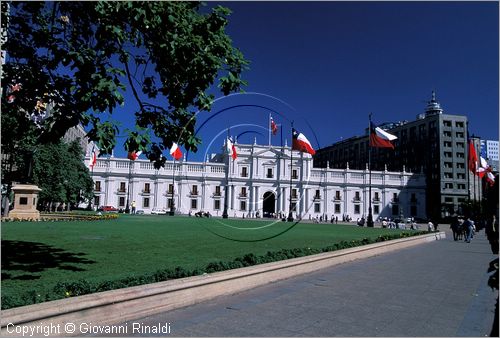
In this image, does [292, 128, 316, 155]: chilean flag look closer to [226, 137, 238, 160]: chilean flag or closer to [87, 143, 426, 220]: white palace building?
[226, 137, 238, 160]: chilean flag

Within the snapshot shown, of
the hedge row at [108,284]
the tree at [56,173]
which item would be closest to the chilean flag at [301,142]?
the hedge row at [108,284]

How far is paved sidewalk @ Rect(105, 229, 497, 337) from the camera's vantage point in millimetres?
6008

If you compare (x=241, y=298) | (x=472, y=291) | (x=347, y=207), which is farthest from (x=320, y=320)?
(x=347, y=207)

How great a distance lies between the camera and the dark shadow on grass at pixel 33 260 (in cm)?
874

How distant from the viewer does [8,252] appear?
1177 centimetres

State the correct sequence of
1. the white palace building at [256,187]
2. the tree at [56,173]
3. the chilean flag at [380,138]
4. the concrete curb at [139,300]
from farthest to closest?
the white palace building at [256,187] → the tree at [56,173] → the chilean flag at [380,138] → the concrete curb at [139,300]

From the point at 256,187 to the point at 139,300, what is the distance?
85.7 metres

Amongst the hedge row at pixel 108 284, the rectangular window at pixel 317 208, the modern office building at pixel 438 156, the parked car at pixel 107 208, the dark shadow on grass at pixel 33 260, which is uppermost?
the modern office building at pixel 438 156

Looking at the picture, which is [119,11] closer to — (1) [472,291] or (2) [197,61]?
(2) [197,61]

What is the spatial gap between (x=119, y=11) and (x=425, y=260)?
42.2 ft

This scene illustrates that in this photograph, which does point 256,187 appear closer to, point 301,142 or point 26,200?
point 26,200

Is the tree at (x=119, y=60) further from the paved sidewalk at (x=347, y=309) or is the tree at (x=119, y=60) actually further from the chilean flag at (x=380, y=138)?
the chilean flag at (x=380, y=138)

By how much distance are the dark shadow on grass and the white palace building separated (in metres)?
65.7

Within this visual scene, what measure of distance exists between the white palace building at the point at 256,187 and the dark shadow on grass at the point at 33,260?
65666mm
